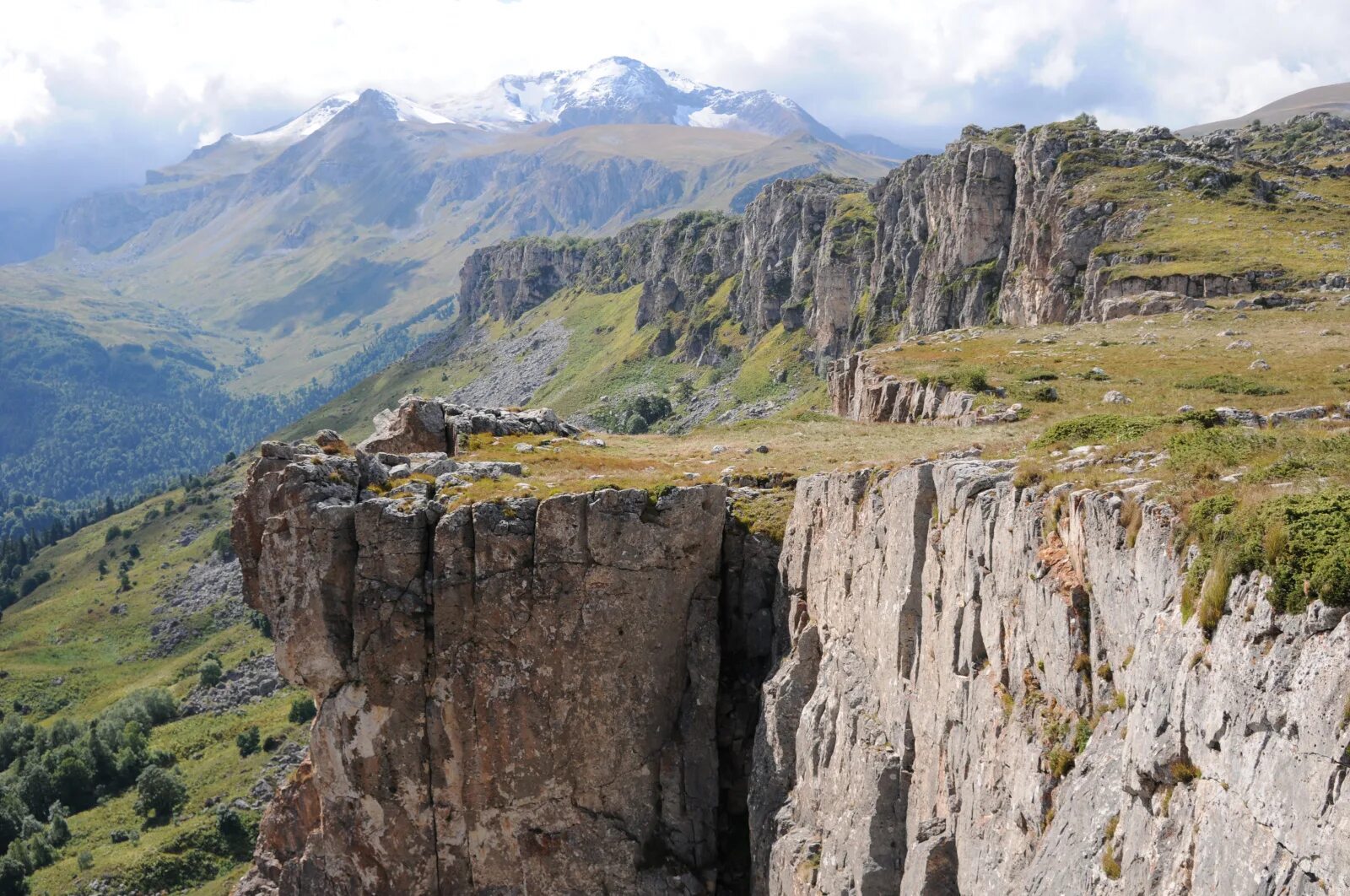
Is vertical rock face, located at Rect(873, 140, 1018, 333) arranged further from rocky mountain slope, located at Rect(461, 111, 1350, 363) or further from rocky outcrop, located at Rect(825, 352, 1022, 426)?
rocky outcrop, located at Rect(825, 352, 1022, 426)

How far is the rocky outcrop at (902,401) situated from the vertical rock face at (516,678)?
16.5 m

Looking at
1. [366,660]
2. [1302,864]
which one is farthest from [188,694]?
[1302,864]

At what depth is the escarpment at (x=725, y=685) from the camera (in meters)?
18.5

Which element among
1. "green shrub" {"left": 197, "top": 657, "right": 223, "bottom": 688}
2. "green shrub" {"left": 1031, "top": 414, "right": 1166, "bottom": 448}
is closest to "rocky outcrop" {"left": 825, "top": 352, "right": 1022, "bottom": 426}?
"green shrub" {"left": 1031, "top": 414, "right": 1166, "bottom": 448}

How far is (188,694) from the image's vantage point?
17475 centimetres

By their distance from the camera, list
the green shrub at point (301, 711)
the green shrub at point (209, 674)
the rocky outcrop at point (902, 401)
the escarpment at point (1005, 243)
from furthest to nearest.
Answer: the green shrub at point (209, 674) < the green shrub at point (301, 711) < the escarpment at point (1005, 243) < the rocky outcrop at point (902, 401)

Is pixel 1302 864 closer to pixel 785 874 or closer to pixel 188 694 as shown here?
pixel 785 874

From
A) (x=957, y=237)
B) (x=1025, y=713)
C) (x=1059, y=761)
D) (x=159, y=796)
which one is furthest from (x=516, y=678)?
(x=957, y=237)

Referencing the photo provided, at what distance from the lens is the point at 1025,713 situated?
A: 2038 cm

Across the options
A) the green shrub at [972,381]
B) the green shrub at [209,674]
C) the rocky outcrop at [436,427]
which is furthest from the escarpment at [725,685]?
the green shrub at [209,674]

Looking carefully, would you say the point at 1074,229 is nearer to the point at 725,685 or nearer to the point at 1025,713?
the point at 725,685

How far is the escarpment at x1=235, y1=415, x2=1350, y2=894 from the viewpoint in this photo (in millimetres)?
18500

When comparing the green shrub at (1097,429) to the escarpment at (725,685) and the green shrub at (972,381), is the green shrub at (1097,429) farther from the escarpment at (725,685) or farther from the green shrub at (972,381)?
the green shrub at (972,381)

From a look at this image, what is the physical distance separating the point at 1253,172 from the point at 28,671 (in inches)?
8814
